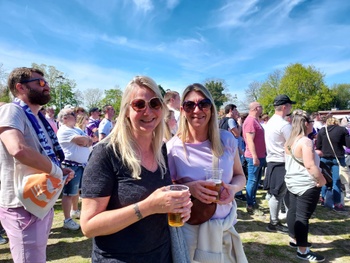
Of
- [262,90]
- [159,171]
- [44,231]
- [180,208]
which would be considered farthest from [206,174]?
[262,90]

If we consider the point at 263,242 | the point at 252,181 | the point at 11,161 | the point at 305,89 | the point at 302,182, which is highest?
the point at 305,89

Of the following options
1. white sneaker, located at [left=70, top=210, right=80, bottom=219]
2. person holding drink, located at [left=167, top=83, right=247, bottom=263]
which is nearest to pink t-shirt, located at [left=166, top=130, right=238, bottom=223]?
person holding drink, located at [left=167, top=83, right=247, bottom=263]

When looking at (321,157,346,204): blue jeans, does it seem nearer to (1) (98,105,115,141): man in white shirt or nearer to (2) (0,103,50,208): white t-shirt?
(1) (98,105,115,141): man in white shirt

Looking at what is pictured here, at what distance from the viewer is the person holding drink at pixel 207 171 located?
175cm

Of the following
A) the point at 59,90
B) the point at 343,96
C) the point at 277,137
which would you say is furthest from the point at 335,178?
the point at 343,96

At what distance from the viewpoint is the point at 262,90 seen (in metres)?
56.2

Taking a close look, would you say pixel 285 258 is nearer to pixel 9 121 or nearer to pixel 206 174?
pixel 206 174

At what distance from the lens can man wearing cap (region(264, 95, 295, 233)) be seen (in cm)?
434

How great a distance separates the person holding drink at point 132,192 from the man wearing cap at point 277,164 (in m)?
3.36

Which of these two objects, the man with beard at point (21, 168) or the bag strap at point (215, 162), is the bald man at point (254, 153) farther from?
the man with beard at point (21, 168)

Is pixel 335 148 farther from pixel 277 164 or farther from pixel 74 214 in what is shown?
pixel 74 214

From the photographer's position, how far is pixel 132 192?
1.37 metres

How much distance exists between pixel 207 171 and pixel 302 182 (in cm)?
249

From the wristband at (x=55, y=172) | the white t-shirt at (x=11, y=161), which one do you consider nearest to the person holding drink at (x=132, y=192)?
the wristband at (x=55, y=172)
